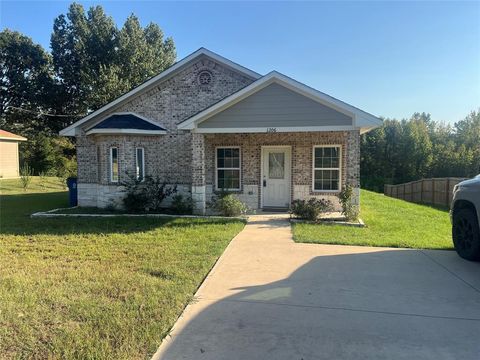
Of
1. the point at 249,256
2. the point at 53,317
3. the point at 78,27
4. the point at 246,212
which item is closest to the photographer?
the point at 53,317

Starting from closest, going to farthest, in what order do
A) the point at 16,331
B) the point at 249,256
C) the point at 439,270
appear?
1. the point at 16,331
2. the point at 439,270
3. the point at 249,256

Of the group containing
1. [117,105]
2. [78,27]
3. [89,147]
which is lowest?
[89,147]

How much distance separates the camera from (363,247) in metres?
7.61

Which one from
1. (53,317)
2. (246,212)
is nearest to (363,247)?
(246,212)

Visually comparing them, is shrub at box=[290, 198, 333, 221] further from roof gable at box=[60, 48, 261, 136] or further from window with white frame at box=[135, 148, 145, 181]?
window with white frame at box=[135, 148, 145, 181]

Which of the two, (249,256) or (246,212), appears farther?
(246,212)

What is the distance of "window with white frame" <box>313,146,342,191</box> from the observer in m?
12.6

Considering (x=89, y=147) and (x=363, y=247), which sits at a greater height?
(x=89, y=147)

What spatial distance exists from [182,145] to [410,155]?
105 feet

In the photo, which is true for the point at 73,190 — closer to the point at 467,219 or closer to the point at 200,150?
the point at 200,150

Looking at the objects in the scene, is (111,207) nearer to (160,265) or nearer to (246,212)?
(246,212)

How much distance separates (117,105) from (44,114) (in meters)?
24.9

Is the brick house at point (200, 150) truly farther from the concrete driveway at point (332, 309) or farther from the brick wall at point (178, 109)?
the concrete driveway at point (332, 309)

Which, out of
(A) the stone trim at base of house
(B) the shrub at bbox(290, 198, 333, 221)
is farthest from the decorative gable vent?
(B) the shrub at bbox(290, 198, 333, 221)
